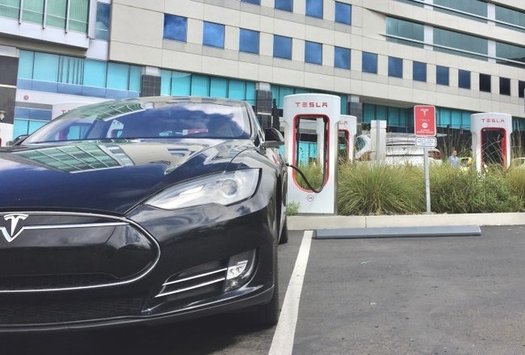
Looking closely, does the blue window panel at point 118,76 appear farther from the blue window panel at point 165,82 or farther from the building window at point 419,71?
the building window at point 419,71

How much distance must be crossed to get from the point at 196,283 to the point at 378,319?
5.36ft

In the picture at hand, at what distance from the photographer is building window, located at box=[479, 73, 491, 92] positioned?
49.7 meters

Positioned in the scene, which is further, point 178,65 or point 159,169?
point 178,65

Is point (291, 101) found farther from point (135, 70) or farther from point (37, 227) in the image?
point (135, 70)

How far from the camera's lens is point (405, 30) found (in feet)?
152

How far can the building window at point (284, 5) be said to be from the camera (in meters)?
40.1

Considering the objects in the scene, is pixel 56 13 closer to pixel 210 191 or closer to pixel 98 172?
pixel 98 172

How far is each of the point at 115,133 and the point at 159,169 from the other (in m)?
1.54

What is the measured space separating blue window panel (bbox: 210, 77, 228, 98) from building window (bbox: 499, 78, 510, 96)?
28277 millimetres

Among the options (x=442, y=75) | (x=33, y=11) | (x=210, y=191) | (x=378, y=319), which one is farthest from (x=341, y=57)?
(x=210, y=191)

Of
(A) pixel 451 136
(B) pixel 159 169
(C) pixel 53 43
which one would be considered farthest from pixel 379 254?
(C) pixel 53 43

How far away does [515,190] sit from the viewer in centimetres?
1053

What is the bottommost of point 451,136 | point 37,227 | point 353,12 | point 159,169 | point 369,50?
point 37,227

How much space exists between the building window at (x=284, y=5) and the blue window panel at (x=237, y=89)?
6620mm
